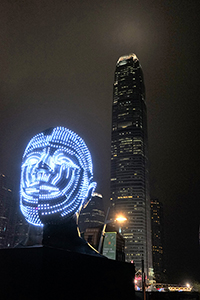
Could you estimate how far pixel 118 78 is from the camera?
591 ft

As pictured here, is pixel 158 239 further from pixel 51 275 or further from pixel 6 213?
pixel 51 275

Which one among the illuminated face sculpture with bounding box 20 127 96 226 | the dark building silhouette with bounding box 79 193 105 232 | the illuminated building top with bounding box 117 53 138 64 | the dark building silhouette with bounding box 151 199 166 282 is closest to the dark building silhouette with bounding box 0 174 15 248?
the illuminated face sculpture with bounding box 20 127 96 226

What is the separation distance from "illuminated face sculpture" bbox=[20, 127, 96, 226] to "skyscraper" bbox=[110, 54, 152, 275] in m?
119

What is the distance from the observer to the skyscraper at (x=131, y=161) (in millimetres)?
131000

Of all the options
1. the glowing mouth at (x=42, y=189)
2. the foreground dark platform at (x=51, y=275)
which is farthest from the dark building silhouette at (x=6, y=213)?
the foreground dark platform at (x=51, y=275)

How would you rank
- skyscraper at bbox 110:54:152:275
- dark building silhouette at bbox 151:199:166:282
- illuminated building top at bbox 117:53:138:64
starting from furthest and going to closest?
illuminated building top at bbox 117:53:138:64 < dark building silhouette at bbox 151:199:166:282 < skyscraper at bbox 110:54:152:275

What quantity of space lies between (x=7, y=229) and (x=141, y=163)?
278 feet

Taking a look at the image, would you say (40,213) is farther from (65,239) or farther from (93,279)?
(93,279)

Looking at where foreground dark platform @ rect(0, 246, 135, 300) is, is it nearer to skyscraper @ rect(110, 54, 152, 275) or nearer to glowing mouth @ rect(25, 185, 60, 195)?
glowing mouth @ rect(25, 185, 60, 195)

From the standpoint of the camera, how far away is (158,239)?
16538cm

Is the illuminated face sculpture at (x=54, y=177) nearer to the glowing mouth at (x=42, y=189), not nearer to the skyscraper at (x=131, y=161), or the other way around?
the glowing mouth at (x=42, y=189)

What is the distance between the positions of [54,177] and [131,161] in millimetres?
137989

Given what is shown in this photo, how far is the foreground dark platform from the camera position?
6.71 m

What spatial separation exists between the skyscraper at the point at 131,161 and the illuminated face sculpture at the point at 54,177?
11856 centimetres
